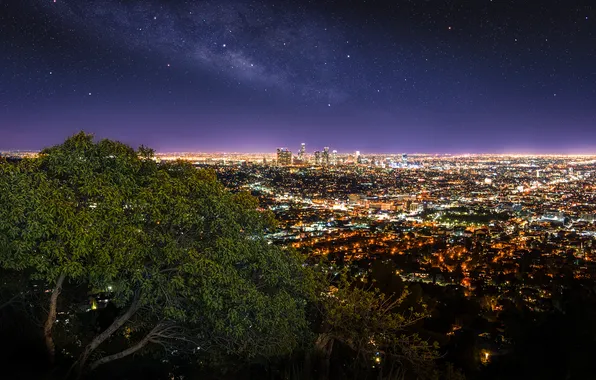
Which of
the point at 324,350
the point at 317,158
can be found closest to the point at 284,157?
the point at 317,158

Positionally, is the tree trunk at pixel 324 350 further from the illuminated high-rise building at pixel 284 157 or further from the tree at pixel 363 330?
the illuminated high-rise building at pixel 284 157

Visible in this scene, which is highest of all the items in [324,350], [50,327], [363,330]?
[50,327]

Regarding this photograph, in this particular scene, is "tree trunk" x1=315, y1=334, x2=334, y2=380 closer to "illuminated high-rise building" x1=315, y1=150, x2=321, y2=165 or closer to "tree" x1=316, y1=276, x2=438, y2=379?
"tree" x1=316, y1=276, x2=438, y2=379

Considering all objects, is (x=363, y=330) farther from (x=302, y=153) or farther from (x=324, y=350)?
(x=302, y=153)

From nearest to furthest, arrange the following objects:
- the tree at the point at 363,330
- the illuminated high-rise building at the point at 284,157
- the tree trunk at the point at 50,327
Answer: the tree trunk at the point at 50,327, the tree at the point at 363,330, the illuminated high-rise building at the point at 284,157

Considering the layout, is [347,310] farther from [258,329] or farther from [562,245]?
[562,245]

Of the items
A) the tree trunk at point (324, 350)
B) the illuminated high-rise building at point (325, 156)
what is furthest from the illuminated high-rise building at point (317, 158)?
the tree trunk at point (324, 350)

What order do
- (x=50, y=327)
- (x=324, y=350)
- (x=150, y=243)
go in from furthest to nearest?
(x=324, y=350)
(x=50, y=327)
(x=150, y=243)

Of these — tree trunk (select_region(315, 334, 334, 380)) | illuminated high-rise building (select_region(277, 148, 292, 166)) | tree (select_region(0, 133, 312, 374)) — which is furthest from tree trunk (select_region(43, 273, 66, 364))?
illuminated high-rise building (select_region(277, 148, 292, 166))

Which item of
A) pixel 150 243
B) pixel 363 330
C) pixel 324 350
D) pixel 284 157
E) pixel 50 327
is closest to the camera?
pixel 150 243
